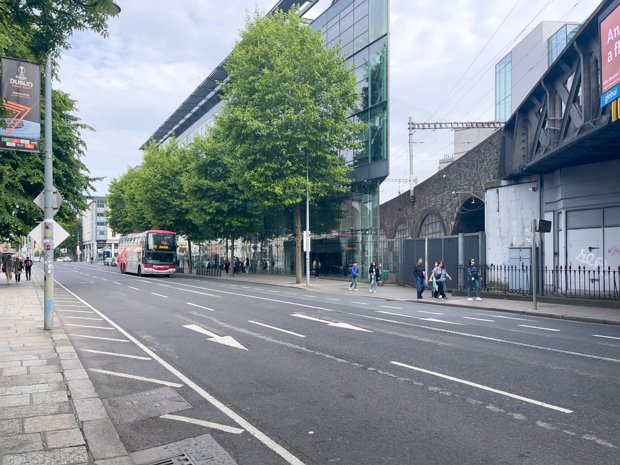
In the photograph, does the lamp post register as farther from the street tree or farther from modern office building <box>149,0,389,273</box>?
the street tree

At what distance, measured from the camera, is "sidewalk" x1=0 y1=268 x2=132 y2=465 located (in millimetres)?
4574

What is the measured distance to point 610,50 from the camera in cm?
1243

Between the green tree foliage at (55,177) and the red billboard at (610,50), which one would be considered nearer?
the red billboard at (610,50)

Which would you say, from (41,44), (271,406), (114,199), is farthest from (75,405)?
(114,199)

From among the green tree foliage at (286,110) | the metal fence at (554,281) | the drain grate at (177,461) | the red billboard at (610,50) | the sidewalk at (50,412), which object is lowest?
the drain grate at (177,461)

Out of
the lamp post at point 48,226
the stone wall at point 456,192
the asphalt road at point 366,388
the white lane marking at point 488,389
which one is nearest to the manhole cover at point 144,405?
the asphalt road at point 366,388

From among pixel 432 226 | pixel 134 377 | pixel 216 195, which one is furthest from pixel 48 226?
pixel 432 226

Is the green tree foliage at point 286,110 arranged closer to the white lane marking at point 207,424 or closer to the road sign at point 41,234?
the road sign at point 41,234

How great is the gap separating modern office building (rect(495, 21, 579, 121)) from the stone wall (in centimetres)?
1896

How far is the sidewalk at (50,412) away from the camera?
15.0 feet

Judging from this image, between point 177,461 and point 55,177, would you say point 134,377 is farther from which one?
point 55,177

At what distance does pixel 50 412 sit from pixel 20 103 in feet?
18.3

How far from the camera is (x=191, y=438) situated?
513cm

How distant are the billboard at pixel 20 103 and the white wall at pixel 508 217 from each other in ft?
60.3
